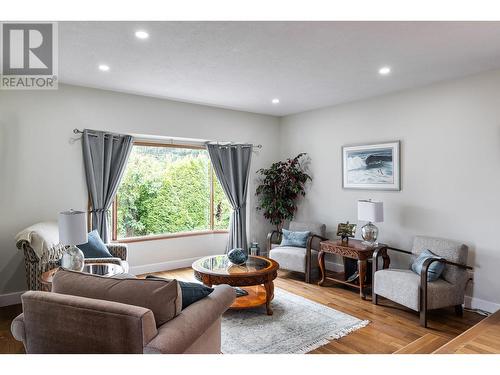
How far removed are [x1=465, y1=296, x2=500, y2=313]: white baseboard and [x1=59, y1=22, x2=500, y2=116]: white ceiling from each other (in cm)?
256

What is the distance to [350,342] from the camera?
294 cm

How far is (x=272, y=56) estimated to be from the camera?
3.23m

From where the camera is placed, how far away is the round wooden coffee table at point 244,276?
3.35 metres

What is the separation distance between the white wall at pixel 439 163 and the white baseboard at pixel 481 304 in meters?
0.05

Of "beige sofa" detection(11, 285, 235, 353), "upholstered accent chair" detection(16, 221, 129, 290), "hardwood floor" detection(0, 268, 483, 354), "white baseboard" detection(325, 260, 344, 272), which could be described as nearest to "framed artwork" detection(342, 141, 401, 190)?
"white baseboard" detection(325, 260, 344, 272)

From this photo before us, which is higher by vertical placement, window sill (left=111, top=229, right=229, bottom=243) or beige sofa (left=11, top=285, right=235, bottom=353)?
beige sofa (left=11, top=285, right=235, bottom=353)

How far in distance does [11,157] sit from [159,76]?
1.93m

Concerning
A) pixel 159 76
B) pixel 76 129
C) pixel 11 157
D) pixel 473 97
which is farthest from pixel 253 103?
pixel 11 157

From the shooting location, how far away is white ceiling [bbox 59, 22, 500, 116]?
2656 millimetres

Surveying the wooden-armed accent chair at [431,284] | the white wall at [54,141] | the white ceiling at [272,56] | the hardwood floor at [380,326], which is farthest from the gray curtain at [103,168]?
the wooden-armed accent chair at [431,284]

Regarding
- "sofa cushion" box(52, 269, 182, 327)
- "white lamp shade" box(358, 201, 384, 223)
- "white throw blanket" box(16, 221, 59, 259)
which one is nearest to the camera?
"sofa cushion" box(52, 269, 182, 327)

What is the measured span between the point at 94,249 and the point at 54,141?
1503mm

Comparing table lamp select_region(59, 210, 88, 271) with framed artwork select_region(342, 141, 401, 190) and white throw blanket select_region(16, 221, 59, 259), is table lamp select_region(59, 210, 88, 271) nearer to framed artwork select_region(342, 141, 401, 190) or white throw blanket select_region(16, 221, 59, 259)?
white throw blanket select_region(16, 221, 59, 259)

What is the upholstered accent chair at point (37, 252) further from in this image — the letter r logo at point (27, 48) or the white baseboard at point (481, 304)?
the white baseboard at point (481, 304)
